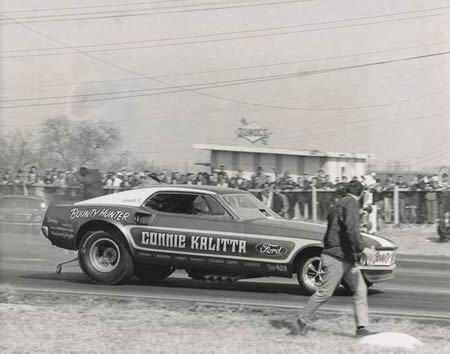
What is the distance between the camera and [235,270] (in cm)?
953

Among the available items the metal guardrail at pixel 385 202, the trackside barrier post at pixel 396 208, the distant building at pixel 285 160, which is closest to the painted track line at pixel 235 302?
the metal guardrail at pixel 385 202

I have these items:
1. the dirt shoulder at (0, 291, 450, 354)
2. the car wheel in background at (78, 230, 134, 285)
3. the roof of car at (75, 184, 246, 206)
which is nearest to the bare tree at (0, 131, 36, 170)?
the roof of car at (75, 184, 246, 206)

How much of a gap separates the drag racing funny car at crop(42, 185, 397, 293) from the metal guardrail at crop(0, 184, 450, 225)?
8.43 metres

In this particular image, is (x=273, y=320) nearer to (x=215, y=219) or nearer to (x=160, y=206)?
(x=215, y=219)

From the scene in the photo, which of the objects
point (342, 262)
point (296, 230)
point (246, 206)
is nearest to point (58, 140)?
point (246, 206)

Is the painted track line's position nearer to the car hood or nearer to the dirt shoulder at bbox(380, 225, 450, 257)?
the car hood

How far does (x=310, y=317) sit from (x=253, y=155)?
14227 millimetres

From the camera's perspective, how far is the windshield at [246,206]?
9.93 meters

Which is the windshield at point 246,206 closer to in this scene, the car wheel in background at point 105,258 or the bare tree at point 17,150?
the car wheel in background at point 105,258

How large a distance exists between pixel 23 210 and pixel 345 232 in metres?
14.8

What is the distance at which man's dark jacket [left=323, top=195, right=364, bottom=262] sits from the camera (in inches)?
266

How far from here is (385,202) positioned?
19.8 m

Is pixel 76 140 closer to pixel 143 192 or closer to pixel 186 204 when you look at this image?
pixel 143 192

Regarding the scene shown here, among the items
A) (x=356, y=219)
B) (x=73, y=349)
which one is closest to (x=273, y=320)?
(x=356, y=219)
